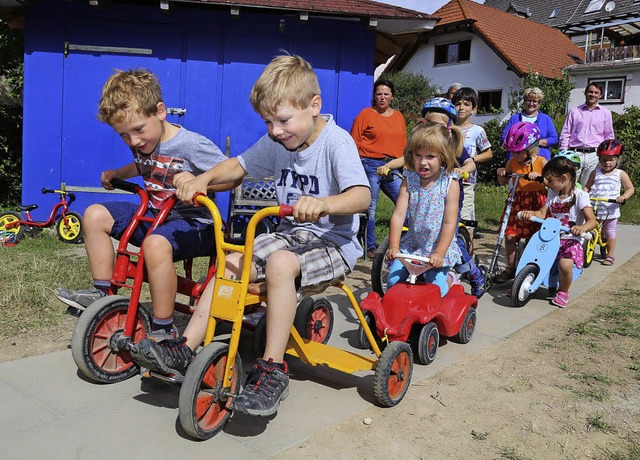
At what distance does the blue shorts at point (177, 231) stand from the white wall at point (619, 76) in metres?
23.7

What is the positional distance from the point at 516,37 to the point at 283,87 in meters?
27.7

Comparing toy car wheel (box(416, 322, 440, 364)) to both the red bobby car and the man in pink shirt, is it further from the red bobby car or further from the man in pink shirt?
the man in pink shirt

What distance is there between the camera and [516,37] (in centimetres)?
2753

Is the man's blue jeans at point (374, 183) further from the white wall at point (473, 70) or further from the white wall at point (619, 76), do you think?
the white wall at point (619, 76)

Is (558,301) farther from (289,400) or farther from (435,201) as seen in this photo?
(289,400)

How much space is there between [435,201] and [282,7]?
3977 millimetres

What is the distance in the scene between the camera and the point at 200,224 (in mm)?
3275

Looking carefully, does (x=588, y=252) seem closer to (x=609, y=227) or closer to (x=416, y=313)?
(x=609, y=227)

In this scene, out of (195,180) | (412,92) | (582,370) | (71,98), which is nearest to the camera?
(195,180)

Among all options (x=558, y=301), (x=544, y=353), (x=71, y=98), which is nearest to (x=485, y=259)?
(x=558, y=301)

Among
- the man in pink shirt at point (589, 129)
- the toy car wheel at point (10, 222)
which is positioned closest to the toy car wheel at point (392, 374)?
the toy car wheel at point (10, 222)

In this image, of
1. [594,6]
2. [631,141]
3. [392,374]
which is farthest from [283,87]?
[594,6]

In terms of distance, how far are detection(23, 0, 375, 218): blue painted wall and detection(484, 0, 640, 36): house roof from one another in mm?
25678

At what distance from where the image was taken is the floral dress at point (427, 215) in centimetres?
388
